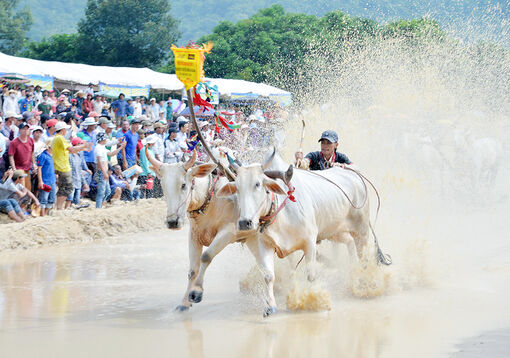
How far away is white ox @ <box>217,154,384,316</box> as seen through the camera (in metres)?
6.88

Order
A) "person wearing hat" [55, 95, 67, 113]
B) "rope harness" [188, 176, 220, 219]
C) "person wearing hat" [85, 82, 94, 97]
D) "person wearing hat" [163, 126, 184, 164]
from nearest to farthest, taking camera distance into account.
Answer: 1. "rope harness" [188, 176, 220, 219]
2. "person wearing hat" [163, 126, 184, 164]
3. "person wearing hat" [55, 95, 67, 113]
4. "person wearing hat" [85, 82, 94, 97]

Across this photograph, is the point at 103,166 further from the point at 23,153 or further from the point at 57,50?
the point at 57,50

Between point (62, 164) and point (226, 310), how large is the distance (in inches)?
223

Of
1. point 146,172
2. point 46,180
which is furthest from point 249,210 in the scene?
point 146,172

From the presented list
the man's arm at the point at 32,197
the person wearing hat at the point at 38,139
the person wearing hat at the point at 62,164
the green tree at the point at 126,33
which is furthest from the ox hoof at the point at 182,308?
the green tree at the point at 126,33

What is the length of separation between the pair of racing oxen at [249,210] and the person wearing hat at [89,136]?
647 cm

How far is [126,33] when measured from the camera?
188 ft

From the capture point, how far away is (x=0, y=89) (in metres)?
17.9

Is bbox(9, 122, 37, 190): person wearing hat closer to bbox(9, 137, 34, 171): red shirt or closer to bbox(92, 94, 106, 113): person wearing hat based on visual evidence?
bbox(9, 137, 34, 171): red shirt

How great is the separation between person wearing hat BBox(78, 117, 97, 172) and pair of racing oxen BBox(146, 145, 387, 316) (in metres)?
6.47

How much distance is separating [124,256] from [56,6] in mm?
134985

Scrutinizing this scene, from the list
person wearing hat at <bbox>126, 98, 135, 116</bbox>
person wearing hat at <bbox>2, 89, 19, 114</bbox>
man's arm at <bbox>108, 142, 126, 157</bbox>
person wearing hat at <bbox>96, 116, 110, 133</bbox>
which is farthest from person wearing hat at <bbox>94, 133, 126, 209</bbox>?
person wearing hat at <bbox>126, 98, 135, 116</bbox>

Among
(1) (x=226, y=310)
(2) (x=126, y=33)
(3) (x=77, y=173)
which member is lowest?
(1) (x=226, y=310)

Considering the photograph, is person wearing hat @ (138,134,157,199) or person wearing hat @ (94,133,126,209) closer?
person wearing hat @ (94,133,126,209)
